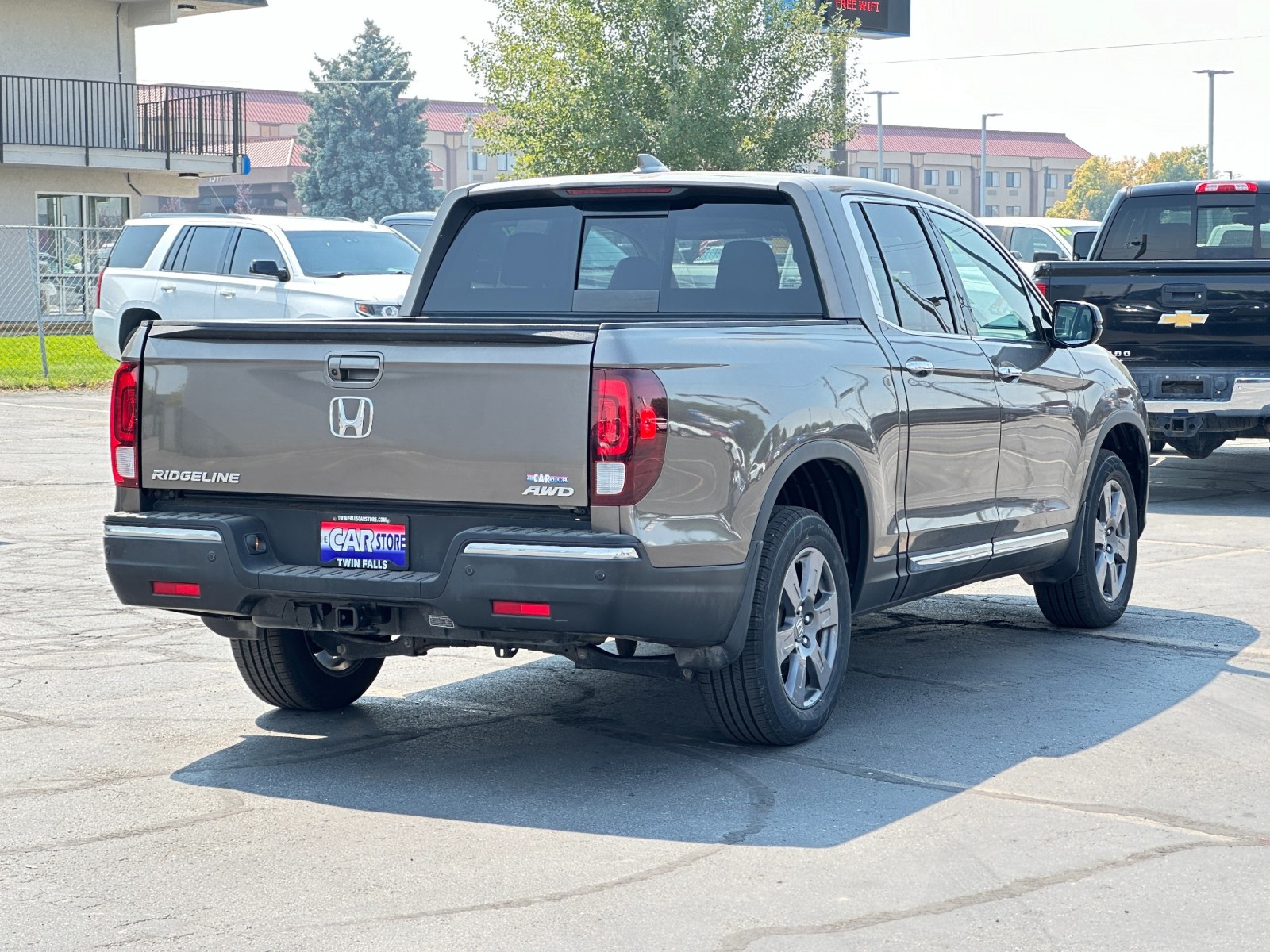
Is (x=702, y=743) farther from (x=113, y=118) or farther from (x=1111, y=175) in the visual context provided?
(x=1111, y=175)

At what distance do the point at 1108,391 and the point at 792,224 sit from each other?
241 cm

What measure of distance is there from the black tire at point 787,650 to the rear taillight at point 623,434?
66 centimetres

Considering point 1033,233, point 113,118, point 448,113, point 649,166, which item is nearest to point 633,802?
point 649,166

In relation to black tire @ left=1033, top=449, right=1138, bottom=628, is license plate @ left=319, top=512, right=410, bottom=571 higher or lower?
higher

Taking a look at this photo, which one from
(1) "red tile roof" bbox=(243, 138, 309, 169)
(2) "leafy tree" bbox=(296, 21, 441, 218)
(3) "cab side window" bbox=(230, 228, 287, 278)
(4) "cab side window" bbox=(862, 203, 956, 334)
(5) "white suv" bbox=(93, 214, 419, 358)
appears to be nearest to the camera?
(4) "cab side window" bbox=(862, 203, 956, 334)

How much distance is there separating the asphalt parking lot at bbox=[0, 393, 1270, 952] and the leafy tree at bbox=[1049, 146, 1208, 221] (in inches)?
5072

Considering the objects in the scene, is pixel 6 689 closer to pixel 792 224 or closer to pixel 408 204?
pixel 792 224

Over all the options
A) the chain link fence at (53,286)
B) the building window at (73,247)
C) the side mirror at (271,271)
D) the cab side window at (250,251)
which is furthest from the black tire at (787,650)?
the building window at (73,247)

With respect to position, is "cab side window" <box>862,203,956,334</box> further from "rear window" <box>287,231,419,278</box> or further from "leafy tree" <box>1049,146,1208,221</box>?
"leafy tree" <box>1049,146,1208,221</box>

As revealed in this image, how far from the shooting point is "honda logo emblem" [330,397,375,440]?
5.78 m

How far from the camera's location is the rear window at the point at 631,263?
6.77 meters

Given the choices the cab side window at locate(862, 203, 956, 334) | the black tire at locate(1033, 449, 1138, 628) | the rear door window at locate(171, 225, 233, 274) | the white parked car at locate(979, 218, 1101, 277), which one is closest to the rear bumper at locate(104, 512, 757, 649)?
the cab side window at locate(862, 203, 956, 334)

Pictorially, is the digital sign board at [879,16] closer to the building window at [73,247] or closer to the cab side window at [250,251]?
the building window at [73,247]

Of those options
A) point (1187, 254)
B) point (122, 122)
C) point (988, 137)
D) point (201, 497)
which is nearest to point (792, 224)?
point (201, 497)
